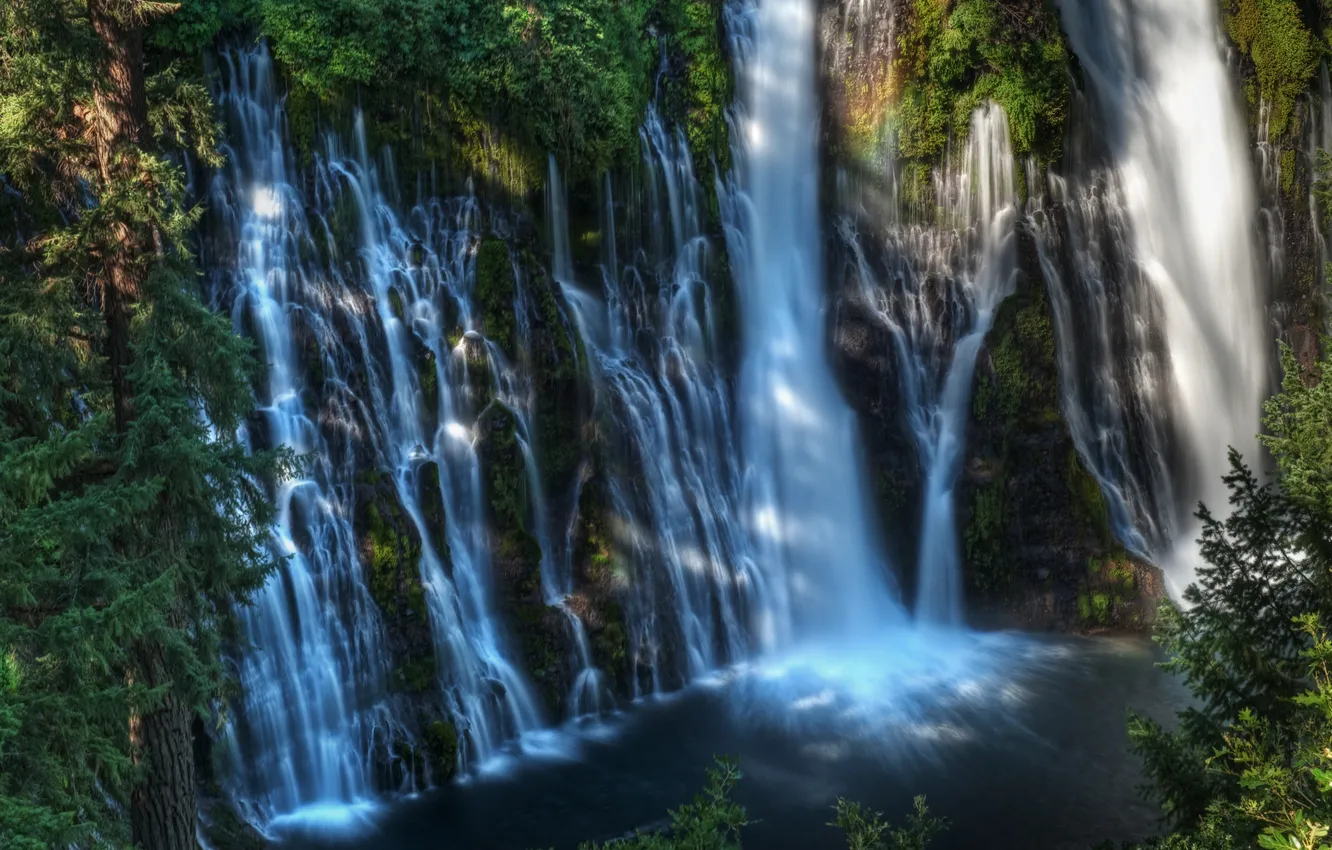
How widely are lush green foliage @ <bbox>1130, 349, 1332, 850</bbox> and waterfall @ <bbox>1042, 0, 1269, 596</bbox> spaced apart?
12.5m

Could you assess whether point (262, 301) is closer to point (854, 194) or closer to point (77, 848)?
point (77, 848)

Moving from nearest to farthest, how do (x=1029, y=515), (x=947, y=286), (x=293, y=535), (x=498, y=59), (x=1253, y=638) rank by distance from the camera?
(x=1253, y=638) → (x=293, y=535) → (x=498, y=59) → (x=1029, y=515) → (x=947, y=286)

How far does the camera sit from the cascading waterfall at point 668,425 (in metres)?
17.0

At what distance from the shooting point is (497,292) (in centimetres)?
1619

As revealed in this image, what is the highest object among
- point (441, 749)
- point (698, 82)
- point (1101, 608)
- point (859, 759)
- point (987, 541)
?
point (698, 82)

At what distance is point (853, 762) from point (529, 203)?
974 cm

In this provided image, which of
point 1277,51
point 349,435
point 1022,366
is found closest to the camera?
point 349,435

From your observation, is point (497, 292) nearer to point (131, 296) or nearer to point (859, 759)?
point (131, 296)

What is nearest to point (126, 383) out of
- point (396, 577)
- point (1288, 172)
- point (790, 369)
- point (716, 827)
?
point (716, 827)

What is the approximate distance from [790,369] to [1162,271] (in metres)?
8.68

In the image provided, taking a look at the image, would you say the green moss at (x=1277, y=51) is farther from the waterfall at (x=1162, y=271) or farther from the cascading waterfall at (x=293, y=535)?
the cascading waterfall at (x=293, y=535)

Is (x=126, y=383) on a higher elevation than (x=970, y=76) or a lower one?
lower

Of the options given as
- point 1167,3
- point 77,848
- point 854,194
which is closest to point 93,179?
point 77,848

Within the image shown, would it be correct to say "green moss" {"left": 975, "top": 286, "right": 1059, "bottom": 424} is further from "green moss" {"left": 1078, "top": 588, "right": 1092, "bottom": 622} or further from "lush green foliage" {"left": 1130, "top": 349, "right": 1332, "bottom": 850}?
Answer: "lush green foliage" {"left": 1130, "top": 349, "right": 1332, "bottom": 850}
